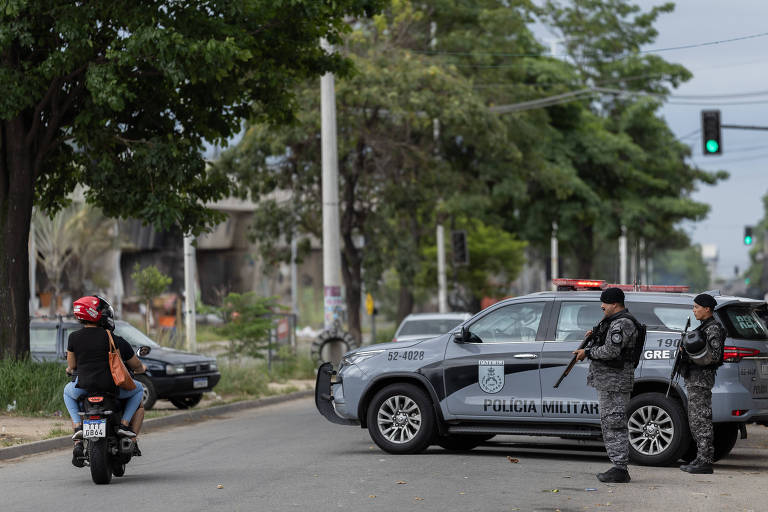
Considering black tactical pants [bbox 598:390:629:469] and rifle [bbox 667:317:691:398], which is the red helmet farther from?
rifle [bbox 667:317:691:398]

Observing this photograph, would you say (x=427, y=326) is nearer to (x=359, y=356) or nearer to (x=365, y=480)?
(x=359, y=356)

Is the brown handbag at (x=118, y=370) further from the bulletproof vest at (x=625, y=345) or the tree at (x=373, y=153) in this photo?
the tree at (x=373, y=153)

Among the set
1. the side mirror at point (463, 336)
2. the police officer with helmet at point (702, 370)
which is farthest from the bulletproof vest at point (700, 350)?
the side mirror at point (463, 336)

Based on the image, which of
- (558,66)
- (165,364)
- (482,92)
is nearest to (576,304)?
(165,364)

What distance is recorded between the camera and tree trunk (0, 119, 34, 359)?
18.7 m

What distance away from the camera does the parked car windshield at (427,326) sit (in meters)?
23.4

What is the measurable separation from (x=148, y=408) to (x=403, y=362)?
7.72 metres

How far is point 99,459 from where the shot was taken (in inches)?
425

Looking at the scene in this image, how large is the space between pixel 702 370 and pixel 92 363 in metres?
5.72

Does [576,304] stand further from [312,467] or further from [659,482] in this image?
[312,467]

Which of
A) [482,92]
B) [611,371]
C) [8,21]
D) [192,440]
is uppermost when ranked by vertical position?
[482,92]

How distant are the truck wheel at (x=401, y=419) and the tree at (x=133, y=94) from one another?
6006 mm

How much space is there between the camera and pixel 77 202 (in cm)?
5109

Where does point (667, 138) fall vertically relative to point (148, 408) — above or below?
above
